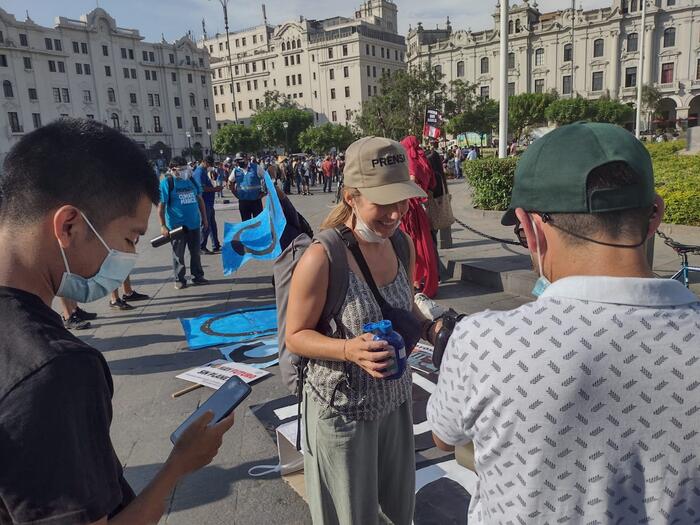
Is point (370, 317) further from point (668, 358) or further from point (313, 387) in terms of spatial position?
point (668, 358)

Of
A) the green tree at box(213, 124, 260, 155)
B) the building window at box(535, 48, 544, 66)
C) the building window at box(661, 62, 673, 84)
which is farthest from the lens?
the green tree at box(213, 124, 260, 155)

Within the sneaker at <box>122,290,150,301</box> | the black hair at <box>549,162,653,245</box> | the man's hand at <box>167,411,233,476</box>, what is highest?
the black hair at <box>549,162,653,245</box>

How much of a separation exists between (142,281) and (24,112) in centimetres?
6480

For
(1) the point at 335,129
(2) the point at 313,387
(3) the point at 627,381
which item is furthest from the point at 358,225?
(1) the point at 335,129

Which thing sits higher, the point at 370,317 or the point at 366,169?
the point at 366,169

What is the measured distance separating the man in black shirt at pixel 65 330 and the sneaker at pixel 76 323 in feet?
17.7

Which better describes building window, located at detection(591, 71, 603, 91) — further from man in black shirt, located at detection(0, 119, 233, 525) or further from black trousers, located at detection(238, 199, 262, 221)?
man in black shirt, located at detection(0, 119, 233, 525)

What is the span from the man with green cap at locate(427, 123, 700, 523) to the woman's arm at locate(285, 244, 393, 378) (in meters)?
0.82

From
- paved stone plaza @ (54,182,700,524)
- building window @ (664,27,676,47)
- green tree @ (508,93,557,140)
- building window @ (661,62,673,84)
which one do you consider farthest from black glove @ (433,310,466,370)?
building window @ (664,27,676,47)

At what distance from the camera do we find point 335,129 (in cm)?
6612

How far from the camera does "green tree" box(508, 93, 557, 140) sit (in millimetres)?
52656

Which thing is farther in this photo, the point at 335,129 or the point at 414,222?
the point at 335,129

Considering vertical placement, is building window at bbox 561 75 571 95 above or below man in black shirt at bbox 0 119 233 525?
above

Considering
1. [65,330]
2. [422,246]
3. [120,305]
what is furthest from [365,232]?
[120,305]
